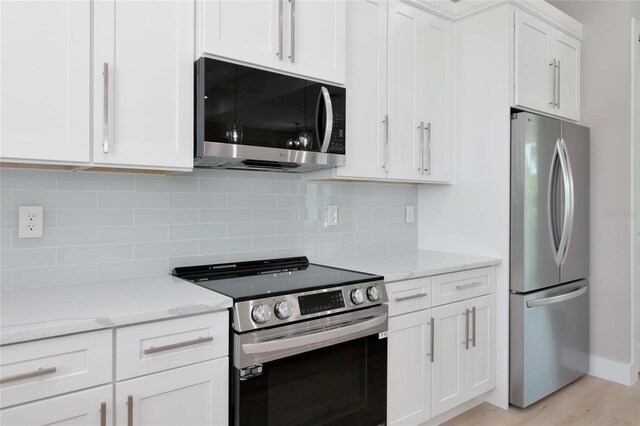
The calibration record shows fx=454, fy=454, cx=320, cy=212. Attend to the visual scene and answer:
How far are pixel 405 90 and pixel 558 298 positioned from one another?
1636 millimetres

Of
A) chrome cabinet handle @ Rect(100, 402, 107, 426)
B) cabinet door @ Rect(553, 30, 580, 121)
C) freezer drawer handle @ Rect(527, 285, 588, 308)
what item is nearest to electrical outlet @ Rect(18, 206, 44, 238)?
chrome cabinet handle @ Rect(100, 402, 107, 426)

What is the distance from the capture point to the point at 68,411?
1.35m

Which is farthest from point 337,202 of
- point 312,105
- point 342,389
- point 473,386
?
point 473,386

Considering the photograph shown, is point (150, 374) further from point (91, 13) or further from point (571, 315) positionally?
point (571, 315)

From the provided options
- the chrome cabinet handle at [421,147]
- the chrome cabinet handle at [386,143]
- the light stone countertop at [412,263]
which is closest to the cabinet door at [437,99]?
the chrome cabinet handle at [421,147]

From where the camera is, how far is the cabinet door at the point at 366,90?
2445mm

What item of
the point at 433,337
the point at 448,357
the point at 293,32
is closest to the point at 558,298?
the point at 448,357

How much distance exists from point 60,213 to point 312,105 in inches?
47.1

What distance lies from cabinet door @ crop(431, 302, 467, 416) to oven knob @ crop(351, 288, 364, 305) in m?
0.60

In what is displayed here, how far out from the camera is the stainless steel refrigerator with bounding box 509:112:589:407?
271 centimetres

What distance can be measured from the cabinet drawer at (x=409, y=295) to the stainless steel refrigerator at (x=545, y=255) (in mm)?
718

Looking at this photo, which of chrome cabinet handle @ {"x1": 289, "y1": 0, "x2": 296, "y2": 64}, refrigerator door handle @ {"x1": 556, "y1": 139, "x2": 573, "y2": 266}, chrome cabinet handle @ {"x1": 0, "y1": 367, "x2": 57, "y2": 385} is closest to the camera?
chrome cabinet handle @ {"x1": 0, "y1": 367, "x2": 57, "y2": 385}

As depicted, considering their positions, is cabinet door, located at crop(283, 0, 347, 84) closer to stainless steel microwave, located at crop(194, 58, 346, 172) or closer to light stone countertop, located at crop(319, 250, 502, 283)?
Answer: stainless steel microwave, located at crop(194, 58, 346, 172)

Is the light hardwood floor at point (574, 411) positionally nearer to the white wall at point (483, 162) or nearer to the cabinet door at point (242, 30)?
the white wall at point (483, 162)
